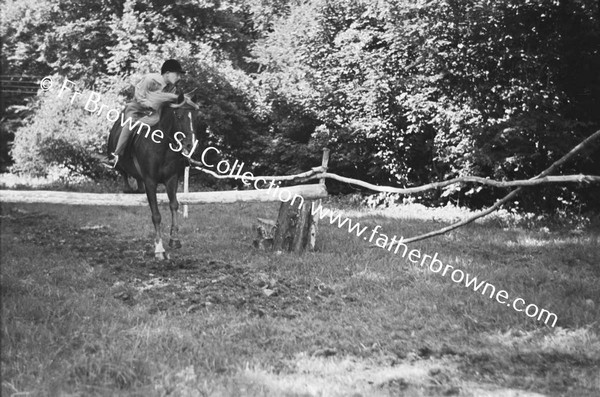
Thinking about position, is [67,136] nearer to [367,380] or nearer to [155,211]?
[155,211]

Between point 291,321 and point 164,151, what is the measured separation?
12.9 ft

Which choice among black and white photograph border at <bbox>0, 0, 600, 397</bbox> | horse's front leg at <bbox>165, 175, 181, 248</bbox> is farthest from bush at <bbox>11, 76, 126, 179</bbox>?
horse's front leg at <bbox>165, 175, 181, 248</bbox>

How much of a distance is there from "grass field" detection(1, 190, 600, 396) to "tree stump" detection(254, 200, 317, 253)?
32 cm

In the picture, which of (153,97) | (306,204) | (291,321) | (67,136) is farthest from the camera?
(67,136)

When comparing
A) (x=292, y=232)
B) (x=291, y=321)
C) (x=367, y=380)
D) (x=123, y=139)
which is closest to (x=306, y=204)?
(x=292, y=232)

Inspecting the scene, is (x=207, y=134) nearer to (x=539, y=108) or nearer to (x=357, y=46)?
(x=357, y=46)

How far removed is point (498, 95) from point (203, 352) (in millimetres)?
10512

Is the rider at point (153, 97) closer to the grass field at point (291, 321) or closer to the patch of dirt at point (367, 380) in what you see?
the grass field at point (291, 321)

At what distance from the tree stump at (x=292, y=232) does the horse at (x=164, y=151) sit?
5.05 feet

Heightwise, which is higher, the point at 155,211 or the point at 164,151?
the point at 164,151

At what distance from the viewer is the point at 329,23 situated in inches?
729

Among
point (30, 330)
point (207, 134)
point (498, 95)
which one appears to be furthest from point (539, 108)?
point (207, 134)

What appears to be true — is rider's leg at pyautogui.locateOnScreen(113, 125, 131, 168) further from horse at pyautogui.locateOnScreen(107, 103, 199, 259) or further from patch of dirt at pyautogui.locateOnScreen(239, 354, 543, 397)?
patch of dirt at pyautogui.locateOnScreen(239, 354, 543, 397)

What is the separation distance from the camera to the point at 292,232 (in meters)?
9.24
